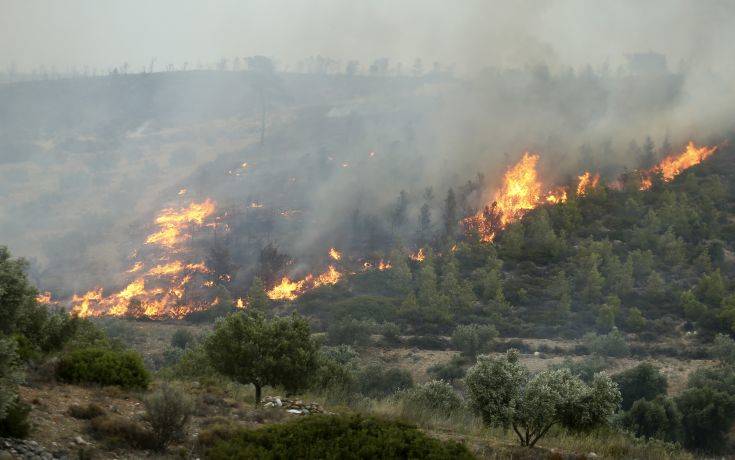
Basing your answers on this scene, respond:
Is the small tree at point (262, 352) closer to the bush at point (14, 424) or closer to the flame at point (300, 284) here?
the bush at point (14, 424)

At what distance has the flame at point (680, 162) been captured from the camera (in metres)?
95.6

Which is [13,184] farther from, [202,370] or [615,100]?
[615,100]

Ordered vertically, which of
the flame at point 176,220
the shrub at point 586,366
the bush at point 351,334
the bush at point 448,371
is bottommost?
the bush at point 448,371

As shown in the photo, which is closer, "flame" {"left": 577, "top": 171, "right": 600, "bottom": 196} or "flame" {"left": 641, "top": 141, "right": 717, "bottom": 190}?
"flame" {"left": 577, "top": 171, "right": 600, "bottom": 196}

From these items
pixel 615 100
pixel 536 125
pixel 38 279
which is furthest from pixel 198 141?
pixel 615 100

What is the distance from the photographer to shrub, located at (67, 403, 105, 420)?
47.9 feet

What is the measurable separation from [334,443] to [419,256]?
70.6 m

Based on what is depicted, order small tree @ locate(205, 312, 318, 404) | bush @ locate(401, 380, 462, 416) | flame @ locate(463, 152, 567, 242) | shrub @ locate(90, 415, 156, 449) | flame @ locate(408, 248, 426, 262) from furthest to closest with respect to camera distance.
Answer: flame @ locate(463, 152, 567, 242), flame @ locate(408, 248, 426, 262), bush @ locate(401, 380, 462, 416), small tree @ locate(205, 312, 318, 404), shrub @ locate(90, 415, 156, 449)

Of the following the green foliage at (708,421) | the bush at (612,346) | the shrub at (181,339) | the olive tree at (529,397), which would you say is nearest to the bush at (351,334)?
the shrub at (181,339)

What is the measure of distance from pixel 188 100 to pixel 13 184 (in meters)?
64.4

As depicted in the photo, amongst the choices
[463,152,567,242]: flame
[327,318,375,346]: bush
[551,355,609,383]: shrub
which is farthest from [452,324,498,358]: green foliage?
[463,152,567,242]: flame

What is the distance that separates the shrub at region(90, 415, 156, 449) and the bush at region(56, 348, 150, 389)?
4525mm

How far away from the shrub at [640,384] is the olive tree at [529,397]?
69.7ft

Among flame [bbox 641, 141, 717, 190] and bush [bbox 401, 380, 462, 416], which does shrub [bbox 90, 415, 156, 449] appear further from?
flame [bbox 641, 141, 717, 190]
